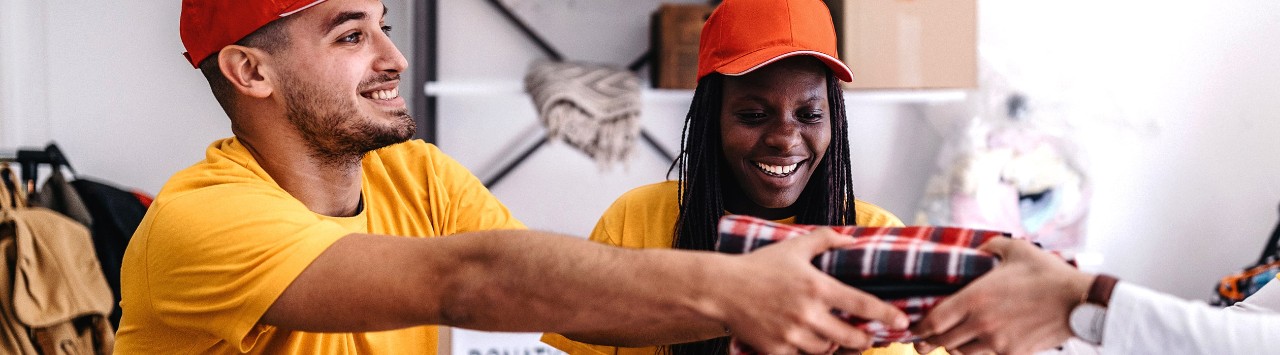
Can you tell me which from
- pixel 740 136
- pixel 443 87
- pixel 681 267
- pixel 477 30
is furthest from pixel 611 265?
pixel 477 30

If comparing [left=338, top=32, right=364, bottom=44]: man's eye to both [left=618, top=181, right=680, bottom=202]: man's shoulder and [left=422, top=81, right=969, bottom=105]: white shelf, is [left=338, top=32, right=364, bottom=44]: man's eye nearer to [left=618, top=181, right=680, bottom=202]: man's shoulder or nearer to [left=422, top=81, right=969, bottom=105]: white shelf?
[left=618, top=181, right=680, bottom=202]: man's shoulder

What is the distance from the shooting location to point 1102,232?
3041 millimetres

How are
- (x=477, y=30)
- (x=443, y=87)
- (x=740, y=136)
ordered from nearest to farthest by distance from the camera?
(x=740, y=136) → (x=443, y=87) → (x=477, y=30)

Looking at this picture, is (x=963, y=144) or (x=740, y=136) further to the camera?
(x=963, y=144)

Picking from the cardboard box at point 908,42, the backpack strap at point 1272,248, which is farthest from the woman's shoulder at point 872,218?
the backpack strap at point 1272,248

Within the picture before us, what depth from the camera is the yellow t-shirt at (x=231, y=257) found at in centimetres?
104

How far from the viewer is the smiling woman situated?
4.58 feet

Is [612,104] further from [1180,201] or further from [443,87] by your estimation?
[1180,201]

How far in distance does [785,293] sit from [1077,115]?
2.23 metres

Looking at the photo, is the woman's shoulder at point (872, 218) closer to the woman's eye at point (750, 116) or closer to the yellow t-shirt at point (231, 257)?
the woman's eye at point (750, 116)

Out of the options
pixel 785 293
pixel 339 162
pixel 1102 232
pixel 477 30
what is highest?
pixel 477 30

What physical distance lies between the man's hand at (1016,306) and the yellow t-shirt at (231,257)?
0.62 meters

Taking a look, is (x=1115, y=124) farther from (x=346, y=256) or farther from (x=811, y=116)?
(x=346, y=256)

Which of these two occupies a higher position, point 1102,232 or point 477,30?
point 477,30
